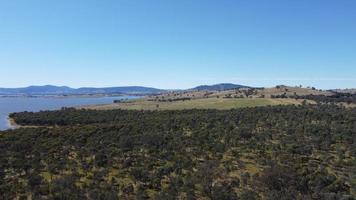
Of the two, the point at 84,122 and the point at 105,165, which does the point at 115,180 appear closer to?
the point at 105,165

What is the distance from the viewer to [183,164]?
46.6m

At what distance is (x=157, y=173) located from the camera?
1638 inches

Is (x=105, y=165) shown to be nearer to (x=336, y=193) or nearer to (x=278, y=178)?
(x=278, y=178)

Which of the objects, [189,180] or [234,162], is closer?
[189,180]

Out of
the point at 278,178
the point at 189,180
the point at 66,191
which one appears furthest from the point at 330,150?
the point at 66,191

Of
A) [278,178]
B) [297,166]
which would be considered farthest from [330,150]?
[278,178]

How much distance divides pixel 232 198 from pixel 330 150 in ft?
105

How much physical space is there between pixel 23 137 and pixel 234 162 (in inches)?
1639

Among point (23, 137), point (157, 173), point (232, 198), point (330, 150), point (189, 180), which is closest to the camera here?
point (232, 198)

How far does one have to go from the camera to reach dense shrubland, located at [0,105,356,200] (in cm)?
3562

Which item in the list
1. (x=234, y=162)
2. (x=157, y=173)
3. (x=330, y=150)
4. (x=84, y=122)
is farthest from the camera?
(x=84, y=122)

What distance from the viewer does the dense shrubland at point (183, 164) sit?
3562cm

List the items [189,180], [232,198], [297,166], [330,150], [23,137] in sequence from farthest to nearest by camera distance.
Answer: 1. [23,137]
2. [330,150]
3. [297,166]
4. [189,180]
5. [232,198]

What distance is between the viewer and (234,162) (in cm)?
4941
